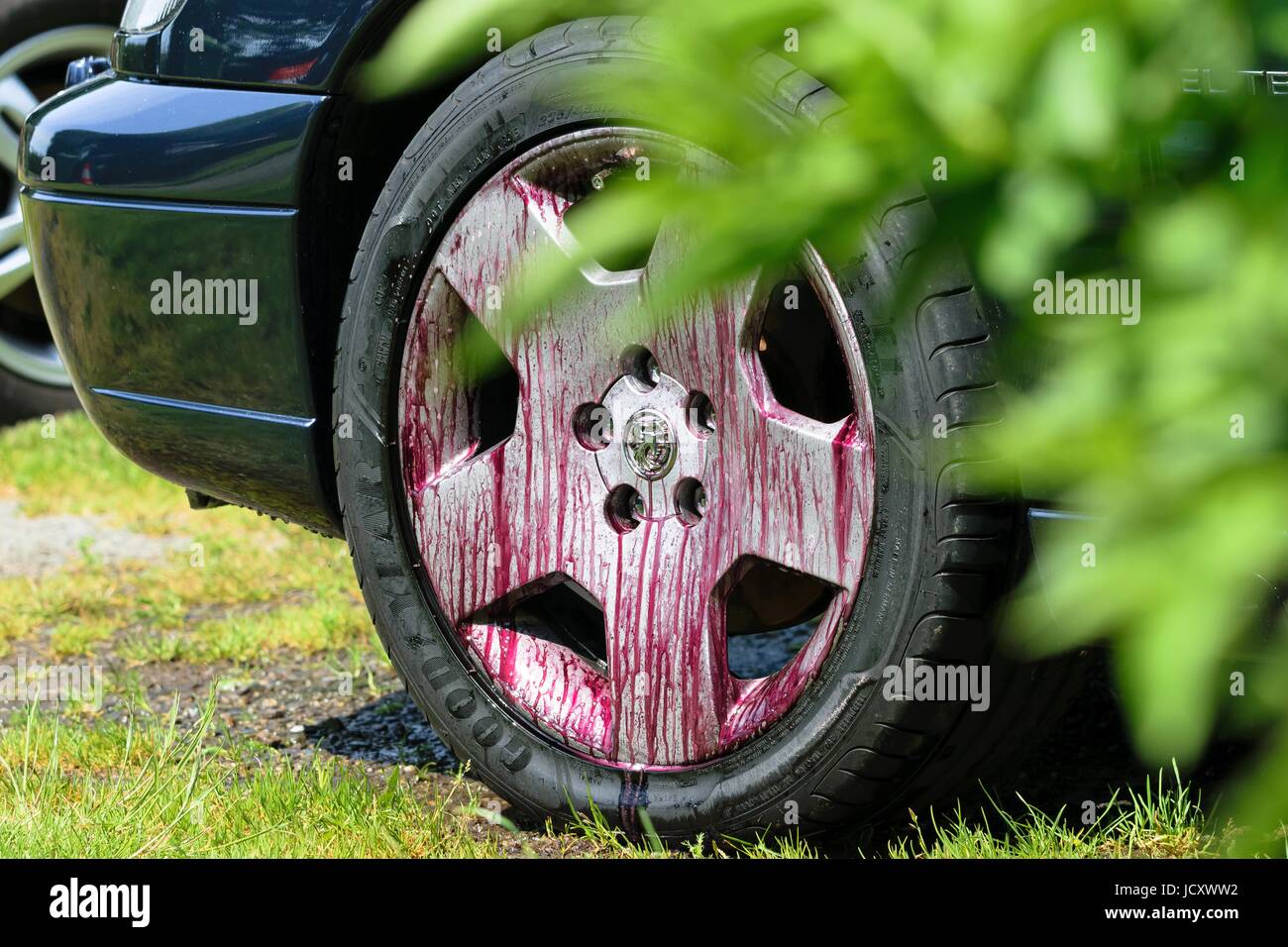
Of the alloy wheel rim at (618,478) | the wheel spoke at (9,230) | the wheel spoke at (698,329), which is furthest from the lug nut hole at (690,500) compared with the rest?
the wheel spoke at (9,230)

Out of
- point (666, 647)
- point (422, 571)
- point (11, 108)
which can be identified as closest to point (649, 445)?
point (666, 647)

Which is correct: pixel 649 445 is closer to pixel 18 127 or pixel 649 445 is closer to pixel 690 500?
pixel 690 500

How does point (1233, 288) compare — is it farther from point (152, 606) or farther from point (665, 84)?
point (152, 606)

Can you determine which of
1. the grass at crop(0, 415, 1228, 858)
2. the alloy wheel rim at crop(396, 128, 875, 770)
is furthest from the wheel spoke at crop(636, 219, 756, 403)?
the grass at crop(0, 415, 1228, 858)

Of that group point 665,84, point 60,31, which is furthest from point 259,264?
point 60,31

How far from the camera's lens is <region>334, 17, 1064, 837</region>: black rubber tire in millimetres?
2037

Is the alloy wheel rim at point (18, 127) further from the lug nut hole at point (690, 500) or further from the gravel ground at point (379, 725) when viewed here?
the lug nut hole at point (690, 500)

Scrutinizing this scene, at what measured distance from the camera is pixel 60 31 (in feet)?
19.1

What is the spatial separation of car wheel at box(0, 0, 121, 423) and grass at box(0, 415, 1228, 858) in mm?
1600

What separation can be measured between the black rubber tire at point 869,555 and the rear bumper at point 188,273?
0.58 feet

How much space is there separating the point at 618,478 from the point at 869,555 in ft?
1.36

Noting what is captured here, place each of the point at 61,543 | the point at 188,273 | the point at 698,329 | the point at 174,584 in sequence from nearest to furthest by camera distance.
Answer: the point at 698,329, the point at 188,273, the point at 174,584, the point at 61,543

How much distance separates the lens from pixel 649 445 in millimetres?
2291

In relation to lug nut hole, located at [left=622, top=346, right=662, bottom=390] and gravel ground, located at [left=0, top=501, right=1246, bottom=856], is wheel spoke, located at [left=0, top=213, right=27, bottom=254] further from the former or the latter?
lug nut hole, located at [left=622, top=346, right=662, bottom=390]
